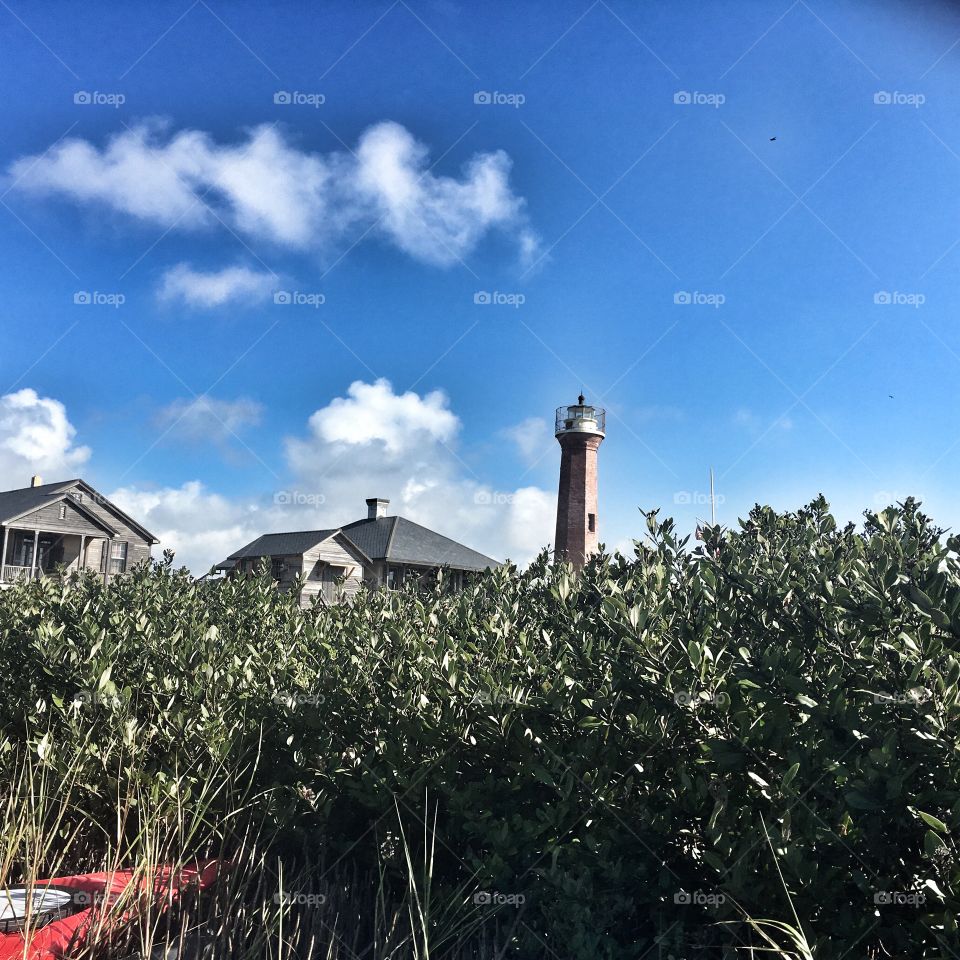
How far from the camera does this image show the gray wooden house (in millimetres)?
38344

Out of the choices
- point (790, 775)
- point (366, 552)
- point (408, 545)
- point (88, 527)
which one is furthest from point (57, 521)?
point (790, 775)

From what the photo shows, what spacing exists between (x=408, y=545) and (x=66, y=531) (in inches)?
694

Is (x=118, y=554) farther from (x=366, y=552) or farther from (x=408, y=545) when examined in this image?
(x=408, y=545)

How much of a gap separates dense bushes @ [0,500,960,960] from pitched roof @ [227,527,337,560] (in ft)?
124

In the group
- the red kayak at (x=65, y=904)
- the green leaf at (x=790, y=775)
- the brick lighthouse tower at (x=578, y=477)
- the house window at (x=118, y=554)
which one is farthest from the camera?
the house window at (x=118, y=554)

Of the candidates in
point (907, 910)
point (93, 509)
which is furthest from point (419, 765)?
point (93, 509)

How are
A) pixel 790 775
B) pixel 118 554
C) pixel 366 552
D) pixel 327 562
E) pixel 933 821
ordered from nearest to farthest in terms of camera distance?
pixel 933 821 → pixel 790 775 → pixel 118 554 → pixel 327 562 → pixel 366 552

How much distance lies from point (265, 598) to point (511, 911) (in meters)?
5.49

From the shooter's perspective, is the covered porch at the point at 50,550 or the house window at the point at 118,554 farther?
the house window at the point at 118,554

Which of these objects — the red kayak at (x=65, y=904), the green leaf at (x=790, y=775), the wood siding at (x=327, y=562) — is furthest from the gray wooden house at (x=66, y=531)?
the green leaf at (x=790, y=775)

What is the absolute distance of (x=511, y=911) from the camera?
3.78 m

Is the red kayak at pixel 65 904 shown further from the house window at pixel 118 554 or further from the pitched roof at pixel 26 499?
the house window at pixel 118 554

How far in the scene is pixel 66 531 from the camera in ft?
130

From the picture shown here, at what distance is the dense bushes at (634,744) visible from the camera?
2973mm
